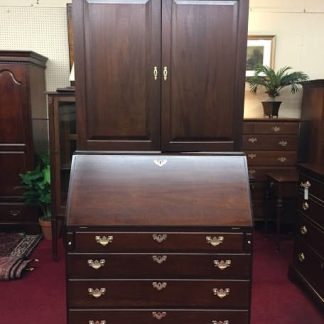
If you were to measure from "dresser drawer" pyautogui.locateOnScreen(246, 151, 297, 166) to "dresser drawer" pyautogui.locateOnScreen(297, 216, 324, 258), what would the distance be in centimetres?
95

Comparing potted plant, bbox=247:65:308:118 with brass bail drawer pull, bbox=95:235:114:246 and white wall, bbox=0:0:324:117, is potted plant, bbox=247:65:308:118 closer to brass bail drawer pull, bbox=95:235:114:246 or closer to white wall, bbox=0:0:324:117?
white wall, bbox=0:0:324:117

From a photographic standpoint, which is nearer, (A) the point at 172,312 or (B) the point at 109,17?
(B) the point at 109,17

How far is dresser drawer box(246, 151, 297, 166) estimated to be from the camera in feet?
11.5

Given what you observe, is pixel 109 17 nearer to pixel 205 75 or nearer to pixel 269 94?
pixel 205 75

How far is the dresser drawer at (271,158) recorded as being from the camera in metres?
3.51

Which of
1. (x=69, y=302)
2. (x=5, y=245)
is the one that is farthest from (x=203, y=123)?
(x=5, y=245)

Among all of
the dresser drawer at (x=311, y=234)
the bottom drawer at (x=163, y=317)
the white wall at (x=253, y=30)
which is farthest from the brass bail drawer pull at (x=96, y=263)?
the white wall at (x=253, y=30)

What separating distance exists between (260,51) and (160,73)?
2.15 metres

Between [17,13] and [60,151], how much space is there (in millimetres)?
1577

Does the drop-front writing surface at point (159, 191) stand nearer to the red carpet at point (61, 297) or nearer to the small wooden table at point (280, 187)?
the red carpet at point (61, 297)

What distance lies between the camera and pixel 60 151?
2.96 metres

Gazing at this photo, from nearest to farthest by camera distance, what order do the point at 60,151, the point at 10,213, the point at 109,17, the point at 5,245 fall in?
the point at 109,17 → the point at 60,151 → the point at 5,245 → the point at 10,213

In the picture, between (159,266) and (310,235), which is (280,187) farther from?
(159,266)

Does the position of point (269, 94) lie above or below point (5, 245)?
above
